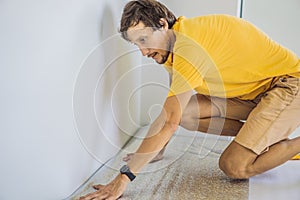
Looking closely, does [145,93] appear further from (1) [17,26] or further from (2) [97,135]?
(1) [17,26]

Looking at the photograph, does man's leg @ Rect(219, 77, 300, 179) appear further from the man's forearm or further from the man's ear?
the man's ear

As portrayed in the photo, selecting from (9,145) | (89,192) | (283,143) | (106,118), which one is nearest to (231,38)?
(283,143)

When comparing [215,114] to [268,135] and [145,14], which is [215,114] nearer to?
[268,135]

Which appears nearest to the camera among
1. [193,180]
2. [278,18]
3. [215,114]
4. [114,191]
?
[114,191]

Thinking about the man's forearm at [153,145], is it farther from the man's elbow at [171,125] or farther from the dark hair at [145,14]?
the dark hair at [145,14]

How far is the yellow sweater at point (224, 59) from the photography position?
1372 mm

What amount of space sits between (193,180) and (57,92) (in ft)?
2.27

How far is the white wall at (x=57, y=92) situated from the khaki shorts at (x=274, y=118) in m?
0.58

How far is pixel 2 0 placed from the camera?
0.97 meters

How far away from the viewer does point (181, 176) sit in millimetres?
1698

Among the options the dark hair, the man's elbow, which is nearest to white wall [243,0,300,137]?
the dark hair

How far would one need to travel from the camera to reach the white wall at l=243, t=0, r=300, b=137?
86.6 inches

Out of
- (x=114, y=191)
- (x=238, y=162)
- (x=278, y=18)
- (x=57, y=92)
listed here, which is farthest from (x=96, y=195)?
(x=278, y=18)

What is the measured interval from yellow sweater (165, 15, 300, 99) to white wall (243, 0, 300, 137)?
2.14 feet
